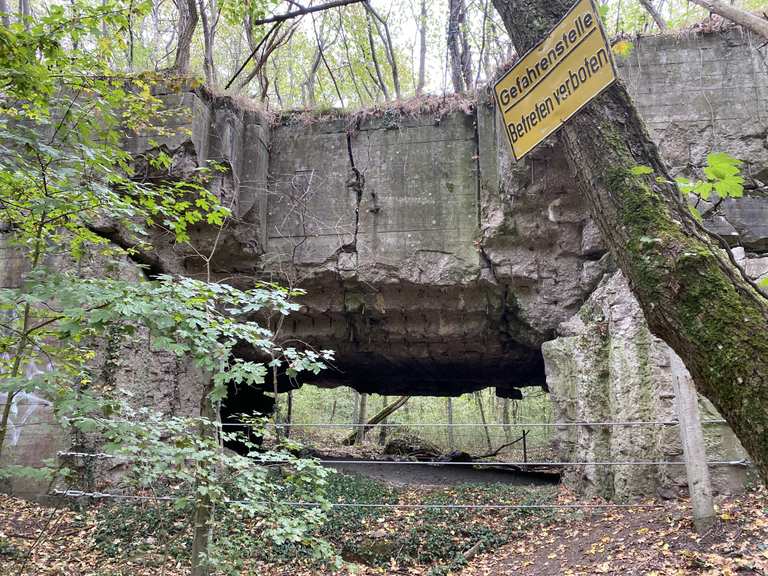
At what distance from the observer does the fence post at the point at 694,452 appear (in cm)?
415

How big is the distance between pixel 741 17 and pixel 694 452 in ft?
10.2

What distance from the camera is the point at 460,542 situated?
5590mm

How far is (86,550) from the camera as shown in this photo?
5.34 metres

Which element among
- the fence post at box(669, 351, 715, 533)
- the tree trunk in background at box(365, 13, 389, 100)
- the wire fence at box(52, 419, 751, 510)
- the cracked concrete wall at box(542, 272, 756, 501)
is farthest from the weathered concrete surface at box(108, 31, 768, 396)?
the tree trunk in background at box(365, 13, 389, 100)

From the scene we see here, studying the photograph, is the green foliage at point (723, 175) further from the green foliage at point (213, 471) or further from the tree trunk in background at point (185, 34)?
the tree trunk in background at point (185, 34)

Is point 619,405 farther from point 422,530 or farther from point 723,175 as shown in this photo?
point 723,175

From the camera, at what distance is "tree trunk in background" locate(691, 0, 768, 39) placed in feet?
8.22

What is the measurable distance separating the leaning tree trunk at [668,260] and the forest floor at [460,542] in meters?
2.61

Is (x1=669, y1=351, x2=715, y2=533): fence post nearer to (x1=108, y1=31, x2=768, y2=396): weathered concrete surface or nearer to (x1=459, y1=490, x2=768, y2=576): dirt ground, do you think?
(x1=459, y1=490, x2=768, y2=576): dirt ground

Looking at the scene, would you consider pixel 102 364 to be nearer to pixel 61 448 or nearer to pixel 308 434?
pixel 61 448

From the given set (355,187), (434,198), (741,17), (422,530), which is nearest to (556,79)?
(741,17)

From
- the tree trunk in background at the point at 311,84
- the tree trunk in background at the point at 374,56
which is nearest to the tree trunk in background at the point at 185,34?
the tree trunk in background at the point at 311,84

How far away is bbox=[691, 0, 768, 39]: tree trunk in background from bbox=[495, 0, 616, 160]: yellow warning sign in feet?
2.99

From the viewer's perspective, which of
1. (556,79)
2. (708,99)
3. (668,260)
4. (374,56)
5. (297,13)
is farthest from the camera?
(374,56)
